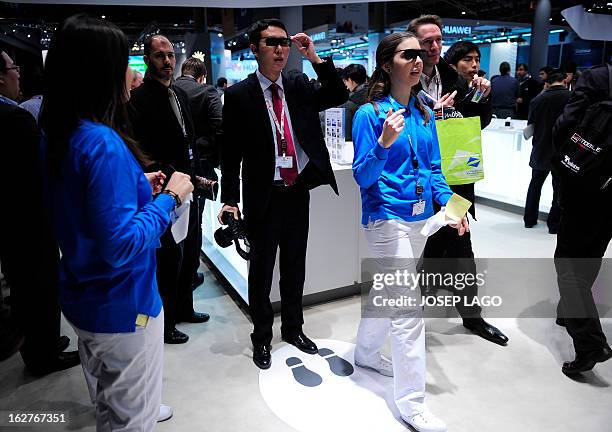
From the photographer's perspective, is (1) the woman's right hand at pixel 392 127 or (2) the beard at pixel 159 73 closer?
(1) the woman's right hand at pixel 392 127

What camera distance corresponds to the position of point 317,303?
11.2 ft

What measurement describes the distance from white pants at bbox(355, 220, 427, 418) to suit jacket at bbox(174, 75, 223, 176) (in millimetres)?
1813

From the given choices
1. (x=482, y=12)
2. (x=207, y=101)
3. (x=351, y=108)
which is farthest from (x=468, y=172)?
(x=482, y=12)

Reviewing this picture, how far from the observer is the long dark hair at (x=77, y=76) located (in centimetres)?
114

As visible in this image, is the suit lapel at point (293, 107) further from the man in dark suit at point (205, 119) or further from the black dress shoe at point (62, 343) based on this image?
the black dress shoe at point (62, 343)

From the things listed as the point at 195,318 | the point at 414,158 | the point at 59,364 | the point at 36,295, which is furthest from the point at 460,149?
the point at 59,364

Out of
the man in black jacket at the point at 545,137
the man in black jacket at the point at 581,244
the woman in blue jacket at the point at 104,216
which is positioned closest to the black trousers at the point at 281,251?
the woman in blue jacket at the point at 104,216

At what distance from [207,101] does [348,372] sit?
7.18 ft

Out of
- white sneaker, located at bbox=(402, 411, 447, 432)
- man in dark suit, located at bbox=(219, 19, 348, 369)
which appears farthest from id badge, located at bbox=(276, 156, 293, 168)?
white sneaker, located at bbox=(402, 411, 447, 432)

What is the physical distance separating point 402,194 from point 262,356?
4.10 ft

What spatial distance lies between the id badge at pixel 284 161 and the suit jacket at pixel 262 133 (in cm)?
4

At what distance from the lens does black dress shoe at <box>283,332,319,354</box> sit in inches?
107

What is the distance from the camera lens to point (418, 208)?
202 centimetres

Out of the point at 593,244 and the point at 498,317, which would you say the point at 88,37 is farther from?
the point at 498,317
